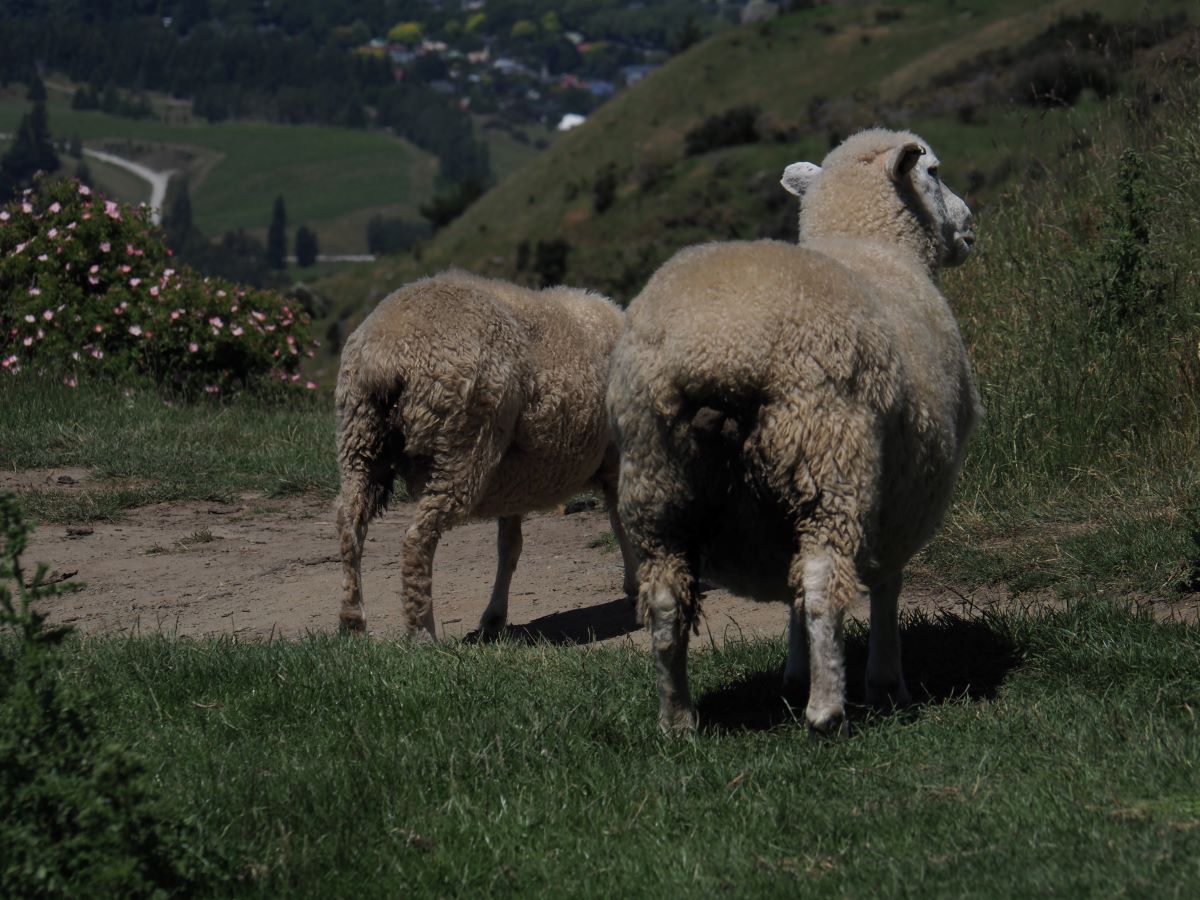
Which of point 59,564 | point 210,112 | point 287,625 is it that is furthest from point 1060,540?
point 210,112

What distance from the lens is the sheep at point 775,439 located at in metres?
4.22

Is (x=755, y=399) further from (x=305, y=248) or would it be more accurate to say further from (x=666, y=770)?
(x=305, y=248)

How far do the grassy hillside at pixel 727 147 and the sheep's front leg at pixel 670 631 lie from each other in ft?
107

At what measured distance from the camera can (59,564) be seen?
7.83 m

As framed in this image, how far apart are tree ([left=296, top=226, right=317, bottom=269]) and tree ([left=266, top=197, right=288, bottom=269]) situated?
53.2 inches

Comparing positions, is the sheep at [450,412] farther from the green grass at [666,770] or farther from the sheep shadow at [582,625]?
the green grass at [666,770]

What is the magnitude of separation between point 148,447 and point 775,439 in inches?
266

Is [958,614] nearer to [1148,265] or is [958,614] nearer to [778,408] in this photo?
[778,408]

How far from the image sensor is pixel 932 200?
229 inches

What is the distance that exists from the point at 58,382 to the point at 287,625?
5430 millimetres

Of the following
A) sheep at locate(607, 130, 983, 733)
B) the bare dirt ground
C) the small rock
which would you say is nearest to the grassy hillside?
the small rock

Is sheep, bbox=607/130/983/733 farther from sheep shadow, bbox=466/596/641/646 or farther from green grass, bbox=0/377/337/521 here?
green grass, bbox=0/377/337/521

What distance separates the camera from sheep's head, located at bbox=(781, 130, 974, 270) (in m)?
5.73

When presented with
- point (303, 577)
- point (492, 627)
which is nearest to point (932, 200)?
point (492, 627)
